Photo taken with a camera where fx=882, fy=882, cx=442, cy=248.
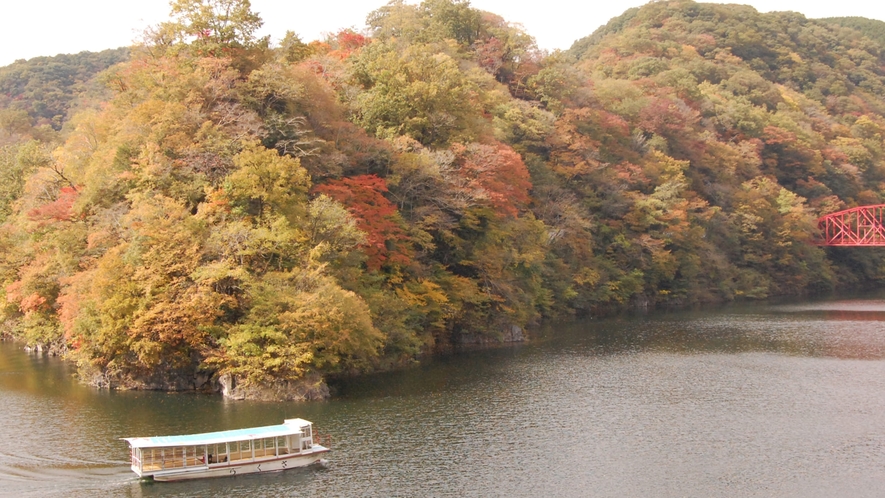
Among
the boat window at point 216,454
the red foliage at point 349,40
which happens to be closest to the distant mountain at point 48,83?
the red foliage at point 349,40

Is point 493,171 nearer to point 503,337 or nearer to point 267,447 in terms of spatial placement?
point 503,337

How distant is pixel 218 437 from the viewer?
91.8ft

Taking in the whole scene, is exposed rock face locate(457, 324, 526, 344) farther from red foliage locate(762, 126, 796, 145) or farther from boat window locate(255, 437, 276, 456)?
red foliage locate(762, 126, 796, 145)

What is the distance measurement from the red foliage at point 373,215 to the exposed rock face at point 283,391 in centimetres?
917

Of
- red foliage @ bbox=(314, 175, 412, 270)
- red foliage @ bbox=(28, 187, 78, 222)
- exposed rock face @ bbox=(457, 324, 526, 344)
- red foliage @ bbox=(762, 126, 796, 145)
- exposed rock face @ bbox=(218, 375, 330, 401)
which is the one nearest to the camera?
exposed rock face @ bbox=(218, 375, 330, 401)

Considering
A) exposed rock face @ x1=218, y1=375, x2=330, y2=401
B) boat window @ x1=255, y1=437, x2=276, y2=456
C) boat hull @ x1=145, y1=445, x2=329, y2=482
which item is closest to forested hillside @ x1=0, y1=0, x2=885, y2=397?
exposed rock face @ x1=218, y1=375, x2=330, y2=401

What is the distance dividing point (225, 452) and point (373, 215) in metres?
19.7

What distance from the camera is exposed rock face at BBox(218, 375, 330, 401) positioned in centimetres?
3631

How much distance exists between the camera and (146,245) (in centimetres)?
3894

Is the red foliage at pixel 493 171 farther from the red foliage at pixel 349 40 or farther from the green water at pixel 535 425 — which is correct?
the red foliage at pixel 349 40

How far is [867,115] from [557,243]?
3119 inches

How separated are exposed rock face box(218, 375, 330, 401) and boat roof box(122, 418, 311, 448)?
6838 mm

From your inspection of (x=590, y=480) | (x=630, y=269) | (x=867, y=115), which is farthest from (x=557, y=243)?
(x=867, y=115)

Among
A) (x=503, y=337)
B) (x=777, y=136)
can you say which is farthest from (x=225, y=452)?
(x=777, y=136)
